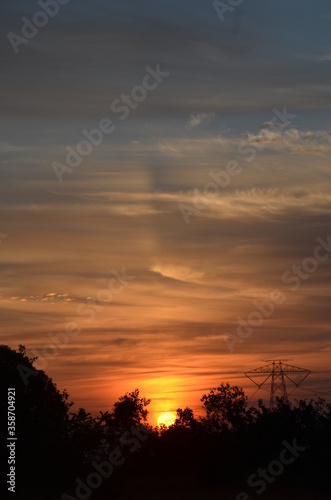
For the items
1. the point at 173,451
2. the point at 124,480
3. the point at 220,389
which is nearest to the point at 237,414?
the point at 220,389

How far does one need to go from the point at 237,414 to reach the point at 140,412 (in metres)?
7.53

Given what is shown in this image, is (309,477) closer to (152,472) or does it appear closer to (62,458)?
(152,472)

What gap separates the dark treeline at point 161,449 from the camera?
37062mm

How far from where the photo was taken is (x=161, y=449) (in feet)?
146

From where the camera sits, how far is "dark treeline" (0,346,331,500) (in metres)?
37.1

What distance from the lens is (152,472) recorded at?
4416 cm
